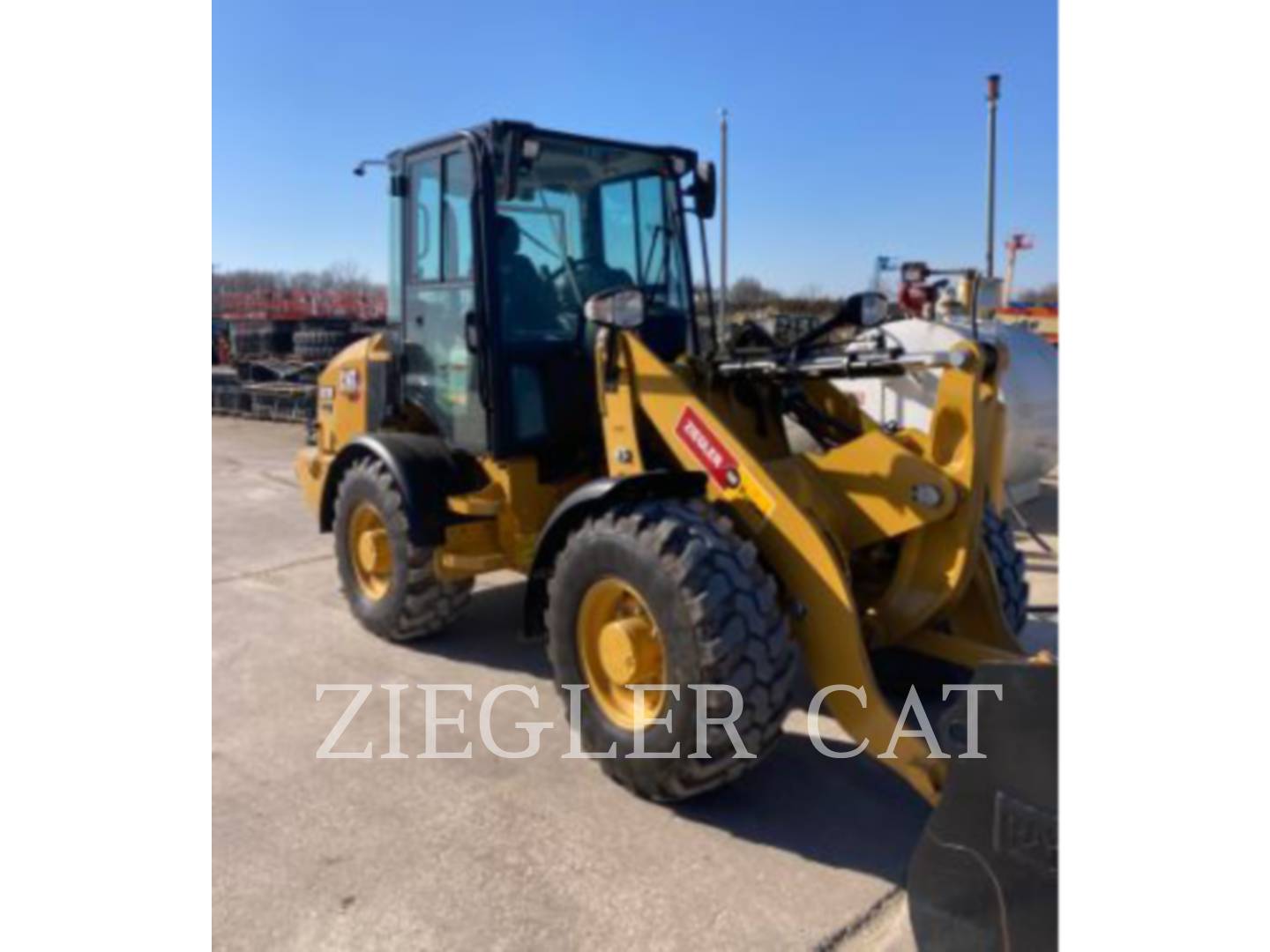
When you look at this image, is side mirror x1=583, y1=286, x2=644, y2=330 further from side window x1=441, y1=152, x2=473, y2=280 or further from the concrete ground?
the concrete ground

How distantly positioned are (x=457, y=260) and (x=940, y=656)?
2.81 m

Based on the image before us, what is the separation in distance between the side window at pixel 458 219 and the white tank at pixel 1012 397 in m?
3.61

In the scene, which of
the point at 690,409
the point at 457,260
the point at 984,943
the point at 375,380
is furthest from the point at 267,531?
the point at 984,943

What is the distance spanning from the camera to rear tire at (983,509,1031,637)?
4230mm

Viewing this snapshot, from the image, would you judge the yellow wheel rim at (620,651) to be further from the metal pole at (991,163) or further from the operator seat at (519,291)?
the metal pole at (991,163)

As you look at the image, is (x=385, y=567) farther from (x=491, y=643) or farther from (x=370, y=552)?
(x=491, y=643)

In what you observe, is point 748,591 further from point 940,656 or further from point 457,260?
point 457,260

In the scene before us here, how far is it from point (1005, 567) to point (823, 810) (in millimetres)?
1383

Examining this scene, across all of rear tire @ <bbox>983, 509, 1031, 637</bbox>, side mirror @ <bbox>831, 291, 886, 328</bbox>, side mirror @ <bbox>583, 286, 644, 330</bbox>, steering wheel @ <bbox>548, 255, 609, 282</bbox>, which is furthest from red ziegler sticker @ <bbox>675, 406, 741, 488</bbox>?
steering wheel @ <bbox>548, 255, 609, 282</bbox>

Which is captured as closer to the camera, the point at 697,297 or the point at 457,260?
the point at 457,260

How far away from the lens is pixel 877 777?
3793mm

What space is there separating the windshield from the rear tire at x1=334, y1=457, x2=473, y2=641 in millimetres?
1132

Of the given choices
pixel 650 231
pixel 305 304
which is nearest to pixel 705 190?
pixel 650 231

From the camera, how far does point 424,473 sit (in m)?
5.01
